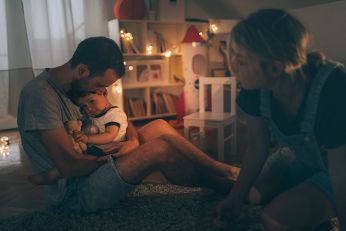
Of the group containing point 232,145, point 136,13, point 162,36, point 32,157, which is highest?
point 136,13

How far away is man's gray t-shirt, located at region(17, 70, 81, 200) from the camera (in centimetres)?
144

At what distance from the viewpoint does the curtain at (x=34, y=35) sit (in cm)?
384

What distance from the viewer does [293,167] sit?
1375 millimetres

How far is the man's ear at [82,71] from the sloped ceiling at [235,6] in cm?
294

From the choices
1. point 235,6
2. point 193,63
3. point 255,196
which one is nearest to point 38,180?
point 255,196

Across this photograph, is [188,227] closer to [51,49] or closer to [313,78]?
[313,78]

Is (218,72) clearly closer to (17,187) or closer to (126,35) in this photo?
(126,35)

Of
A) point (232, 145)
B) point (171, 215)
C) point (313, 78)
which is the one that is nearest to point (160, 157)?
point (171, 215)

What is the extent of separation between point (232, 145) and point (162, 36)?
213 cm

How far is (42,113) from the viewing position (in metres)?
1.44

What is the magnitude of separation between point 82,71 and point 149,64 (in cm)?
276

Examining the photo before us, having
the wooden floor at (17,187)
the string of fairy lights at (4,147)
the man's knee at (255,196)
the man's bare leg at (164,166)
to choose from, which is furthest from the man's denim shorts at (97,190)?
the string of fairy lights at (4,147)

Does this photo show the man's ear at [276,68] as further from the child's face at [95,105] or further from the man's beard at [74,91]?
the child's face at [95,105]

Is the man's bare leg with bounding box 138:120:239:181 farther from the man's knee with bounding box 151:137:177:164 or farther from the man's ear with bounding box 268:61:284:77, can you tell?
the man's ear with bounding box 268:61:284:77
